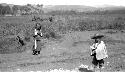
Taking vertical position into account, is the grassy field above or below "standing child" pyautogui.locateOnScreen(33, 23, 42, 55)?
below

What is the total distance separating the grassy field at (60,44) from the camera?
1238 cm

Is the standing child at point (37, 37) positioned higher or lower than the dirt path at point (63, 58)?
higher

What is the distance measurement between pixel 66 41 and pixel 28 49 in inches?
154

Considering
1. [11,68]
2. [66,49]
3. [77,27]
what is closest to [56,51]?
[66,49]

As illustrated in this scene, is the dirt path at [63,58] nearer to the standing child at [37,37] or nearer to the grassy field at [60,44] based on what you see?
the grassy field at [60,44]

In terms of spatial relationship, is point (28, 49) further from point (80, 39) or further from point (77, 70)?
point (77, 70)

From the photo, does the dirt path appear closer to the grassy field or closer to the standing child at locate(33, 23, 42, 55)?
the grassy field

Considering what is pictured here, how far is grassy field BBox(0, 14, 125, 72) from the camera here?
12.4 m

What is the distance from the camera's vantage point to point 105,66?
11688mm

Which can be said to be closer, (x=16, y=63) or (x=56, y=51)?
(x=16, y=63)

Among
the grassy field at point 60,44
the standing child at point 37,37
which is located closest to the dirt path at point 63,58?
the grassy field at point 60,44

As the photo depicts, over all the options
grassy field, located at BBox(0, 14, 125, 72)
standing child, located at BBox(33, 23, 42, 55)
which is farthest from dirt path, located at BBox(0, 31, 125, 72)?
standing child, located at BBox(33, 23, 42, 55)

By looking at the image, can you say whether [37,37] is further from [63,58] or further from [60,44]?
[60,44]

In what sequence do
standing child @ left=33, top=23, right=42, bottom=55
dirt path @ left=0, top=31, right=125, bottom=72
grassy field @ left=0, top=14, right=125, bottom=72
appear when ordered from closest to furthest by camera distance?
dirt path @ left=0, top=31, right=125, bottom=72 → grassy field @ left=0, top=14, right=125, bottom=72 → standing child @ left=33, top=23, right=42, bottom=55
